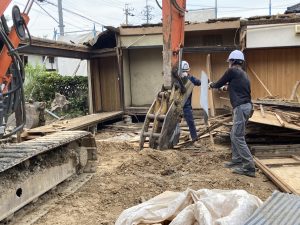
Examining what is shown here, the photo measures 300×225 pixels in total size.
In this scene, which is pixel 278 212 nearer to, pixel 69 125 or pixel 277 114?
pixel 277 114

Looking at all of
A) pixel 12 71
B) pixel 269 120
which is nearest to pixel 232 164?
pixel 269 120

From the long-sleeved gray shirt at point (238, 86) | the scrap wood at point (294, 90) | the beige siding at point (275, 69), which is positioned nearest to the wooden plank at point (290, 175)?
the long-sleeved gray shirt at point (238, 86)

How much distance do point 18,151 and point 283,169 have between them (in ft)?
15.0

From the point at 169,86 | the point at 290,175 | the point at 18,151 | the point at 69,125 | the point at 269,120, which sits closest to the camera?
the point at 18,151

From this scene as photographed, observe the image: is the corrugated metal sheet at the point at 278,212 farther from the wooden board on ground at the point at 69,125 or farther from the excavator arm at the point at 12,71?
the wooden board on ground at the point at 69,125

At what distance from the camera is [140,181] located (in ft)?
20.3

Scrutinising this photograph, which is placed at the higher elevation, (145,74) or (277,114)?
(145,74)

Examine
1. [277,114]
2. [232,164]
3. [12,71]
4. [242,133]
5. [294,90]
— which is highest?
[12,71]

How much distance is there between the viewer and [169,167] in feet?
23.1

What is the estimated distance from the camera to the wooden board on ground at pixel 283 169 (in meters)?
5.89

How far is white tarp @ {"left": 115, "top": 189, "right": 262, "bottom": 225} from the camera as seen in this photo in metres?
2.88

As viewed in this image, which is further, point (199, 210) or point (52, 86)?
point (52, 86)

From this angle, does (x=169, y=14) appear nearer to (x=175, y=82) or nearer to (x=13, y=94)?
(x=175, y=82)

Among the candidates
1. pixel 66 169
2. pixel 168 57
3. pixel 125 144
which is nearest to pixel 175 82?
pixel 168 57
